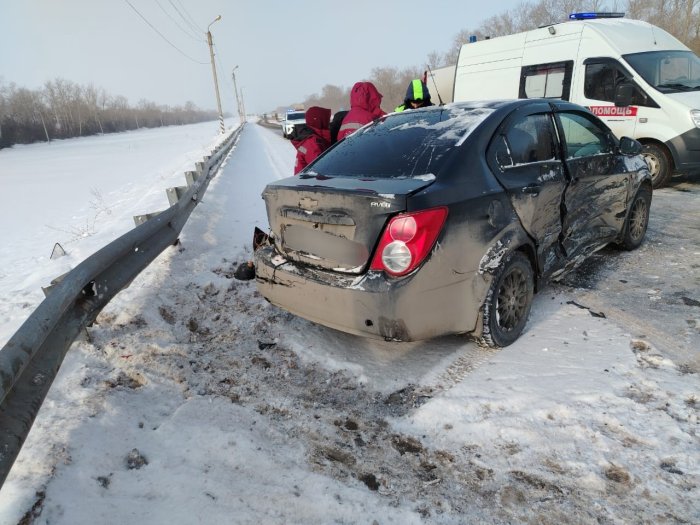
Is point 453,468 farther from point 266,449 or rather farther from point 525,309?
point 525,309

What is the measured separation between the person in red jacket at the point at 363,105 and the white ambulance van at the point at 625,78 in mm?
4901

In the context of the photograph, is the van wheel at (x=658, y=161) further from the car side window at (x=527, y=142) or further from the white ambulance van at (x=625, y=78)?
the car side window at (x=527, y=142)

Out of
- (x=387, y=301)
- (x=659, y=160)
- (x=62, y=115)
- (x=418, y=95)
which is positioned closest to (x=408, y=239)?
(x=387, y=301)

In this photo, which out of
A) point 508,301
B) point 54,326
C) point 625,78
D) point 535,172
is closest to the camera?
point 54,326

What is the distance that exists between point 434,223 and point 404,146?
2.87 ft

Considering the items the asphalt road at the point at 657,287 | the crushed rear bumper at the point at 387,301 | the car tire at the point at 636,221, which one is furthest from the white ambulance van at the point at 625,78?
the crushed rear bumper at the point at 387,301

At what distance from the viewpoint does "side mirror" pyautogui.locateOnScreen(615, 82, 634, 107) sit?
751cm

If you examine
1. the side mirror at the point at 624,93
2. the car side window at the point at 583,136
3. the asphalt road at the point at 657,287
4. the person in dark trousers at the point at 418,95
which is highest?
the person in dark trousers at the point at 418,95

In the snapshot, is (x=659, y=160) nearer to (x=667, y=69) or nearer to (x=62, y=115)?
(x=667, y=69)

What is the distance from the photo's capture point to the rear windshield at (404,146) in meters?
2.92

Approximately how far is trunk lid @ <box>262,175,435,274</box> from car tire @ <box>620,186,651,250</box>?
324 centimetres

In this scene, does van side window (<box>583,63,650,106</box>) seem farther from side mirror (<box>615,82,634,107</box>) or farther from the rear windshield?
the rear windshield

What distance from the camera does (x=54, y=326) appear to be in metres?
2.23

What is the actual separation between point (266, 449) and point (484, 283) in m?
1.65
